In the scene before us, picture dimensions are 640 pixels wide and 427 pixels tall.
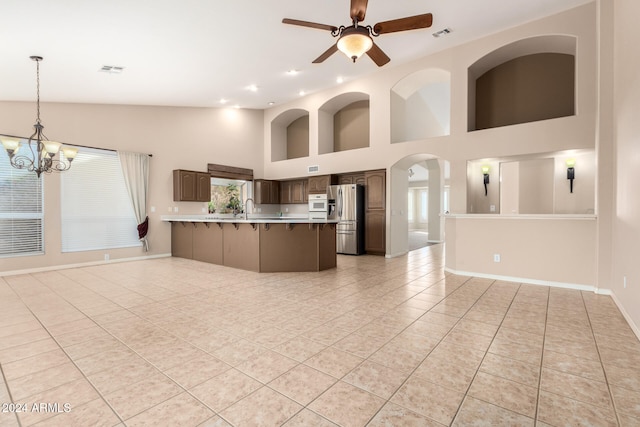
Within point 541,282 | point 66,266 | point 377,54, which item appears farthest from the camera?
point 66,266

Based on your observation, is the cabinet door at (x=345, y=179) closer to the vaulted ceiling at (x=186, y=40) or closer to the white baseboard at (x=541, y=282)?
the vaulted ceiling at (x=186, y=40)

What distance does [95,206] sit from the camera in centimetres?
633

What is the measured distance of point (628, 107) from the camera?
3113mm

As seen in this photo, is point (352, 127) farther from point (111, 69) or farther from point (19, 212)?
point (19, 212)

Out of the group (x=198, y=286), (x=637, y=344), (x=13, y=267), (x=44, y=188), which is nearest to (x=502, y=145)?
(x=637, y=344)

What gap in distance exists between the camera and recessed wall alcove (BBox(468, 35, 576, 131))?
513 centimetres

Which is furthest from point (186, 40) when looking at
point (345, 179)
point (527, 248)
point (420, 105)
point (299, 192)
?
point (420, 105)

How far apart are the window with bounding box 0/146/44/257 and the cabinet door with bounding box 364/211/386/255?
21.8 ft

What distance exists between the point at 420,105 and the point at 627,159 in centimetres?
682

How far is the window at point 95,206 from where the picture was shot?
600 cm

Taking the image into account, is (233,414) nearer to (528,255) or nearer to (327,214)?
(528,255)

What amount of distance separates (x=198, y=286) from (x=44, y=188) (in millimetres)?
3865

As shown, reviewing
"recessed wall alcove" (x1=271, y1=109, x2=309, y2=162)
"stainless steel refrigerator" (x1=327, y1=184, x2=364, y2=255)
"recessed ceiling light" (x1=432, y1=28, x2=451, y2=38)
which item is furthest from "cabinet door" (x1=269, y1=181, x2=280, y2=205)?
"recessed ceiling light" (x1=432, y1=28, x2=451, y2=38)

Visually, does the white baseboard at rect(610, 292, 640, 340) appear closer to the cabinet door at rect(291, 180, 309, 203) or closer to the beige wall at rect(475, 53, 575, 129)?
the beige wall at rect(475, 53, 575, 129)
